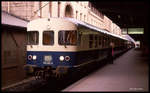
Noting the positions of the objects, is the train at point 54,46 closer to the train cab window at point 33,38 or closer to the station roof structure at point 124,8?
the train cab window at point 33,38

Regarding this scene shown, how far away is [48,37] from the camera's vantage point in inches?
440

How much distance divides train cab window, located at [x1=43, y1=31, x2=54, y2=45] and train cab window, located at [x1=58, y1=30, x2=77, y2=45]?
378 millimetres

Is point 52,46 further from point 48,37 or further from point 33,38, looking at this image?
point 33,38

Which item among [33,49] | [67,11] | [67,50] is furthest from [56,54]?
[67,11]

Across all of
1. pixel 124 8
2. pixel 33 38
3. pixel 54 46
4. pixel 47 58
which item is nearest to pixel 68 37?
pixel 54 46

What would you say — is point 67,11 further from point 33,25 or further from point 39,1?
point 33,25

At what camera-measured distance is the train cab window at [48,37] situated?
11.1 m

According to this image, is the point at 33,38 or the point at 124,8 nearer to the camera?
the point at 33,38

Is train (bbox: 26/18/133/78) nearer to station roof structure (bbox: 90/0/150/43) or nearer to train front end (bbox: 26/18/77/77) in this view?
train front end (bbox: 26/18/77/77)

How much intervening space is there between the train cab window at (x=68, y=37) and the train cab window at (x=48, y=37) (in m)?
0.38

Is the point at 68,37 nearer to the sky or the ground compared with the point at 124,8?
nearer to the ground

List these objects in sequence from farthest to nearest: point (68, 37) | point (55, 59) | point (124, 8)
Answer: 1. point (124, 8)
2. point (68, 37)
3. point (55, 59)

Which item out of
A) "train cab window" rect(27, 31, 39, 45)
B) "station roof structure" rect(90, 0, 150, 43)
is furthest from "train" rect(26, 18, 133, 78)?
"station roof structure" rect(90, 0, 150, 43)

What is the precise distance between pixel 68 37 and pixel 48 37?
904 millimetres
